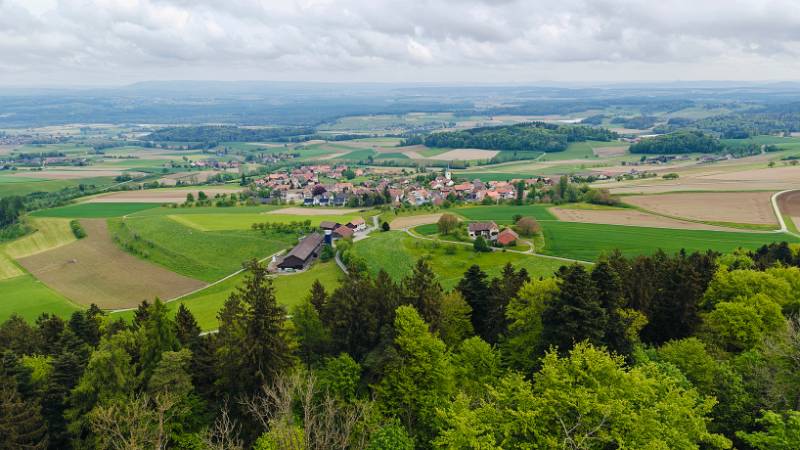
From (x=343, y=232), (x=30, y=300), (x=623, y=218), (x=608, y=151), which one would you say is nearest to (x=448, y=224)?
(x=343, y=232)

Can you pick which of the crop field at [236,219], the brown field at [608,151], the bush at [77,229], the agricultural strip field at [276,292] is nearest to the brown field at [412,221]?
the crop field at [236,219]

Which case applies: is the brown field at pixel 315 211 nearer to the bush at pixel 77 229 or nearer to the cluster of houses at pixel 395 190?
the cluster of houses at pixel 395 190

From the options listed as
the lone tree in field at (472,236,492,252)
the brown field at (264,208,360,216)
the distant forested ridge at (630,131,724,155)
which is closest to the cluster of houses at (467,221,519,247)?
the lone tree in field at (472,236,492,252)

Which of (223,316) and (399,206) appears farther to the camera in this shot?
(399,206)

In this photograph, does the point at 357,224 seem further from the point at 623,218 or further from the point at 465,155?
the point at 465,155

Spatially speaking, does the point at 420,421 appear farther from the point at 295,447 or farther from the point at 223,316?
the point at 223,316

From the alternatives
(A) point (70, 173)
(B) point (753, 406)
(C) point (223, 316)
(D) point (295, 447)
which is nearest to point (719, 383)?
(B) point (753, 406)
